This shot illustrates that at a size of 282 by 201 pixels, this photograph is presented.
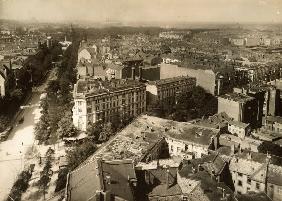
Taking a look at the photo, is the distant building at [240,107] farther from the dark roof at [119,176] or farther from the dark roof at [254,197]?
the dark roof at [119,176]

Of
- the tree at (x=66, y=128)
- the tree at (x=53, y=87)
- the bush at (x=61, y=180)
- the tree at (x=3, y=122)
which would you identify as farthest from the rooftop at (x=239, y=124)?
the tree at (x=53, y=87)

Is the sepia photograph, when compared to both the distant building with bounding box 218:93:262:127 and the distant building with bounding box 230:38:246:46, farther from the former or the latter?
the distant building with bounding box 230:38:246:46

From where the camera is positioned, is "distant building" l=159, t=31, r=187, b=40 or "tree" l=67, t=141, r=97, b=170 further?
"distant building" l=159, t=31, r=187, b=40

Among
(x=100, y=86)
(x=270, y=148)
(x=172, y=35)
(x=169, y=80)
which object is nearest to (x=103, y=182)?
(x=270, y=148)

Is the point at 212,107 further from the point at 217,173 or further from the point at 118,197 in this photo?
the point at 118,197

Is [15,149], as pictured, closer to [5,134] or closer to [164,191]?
[5,134]

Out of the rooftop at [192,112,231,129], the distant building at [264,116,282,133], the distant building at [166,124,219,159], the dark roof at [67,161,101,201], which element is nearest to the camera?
the dark roof at [67,161,101,201]

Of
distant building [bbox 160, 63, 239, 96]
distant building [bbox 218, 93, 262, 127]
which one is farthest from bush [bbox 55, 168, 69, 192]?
distant building [bbox 160, 63, 239, 96]
